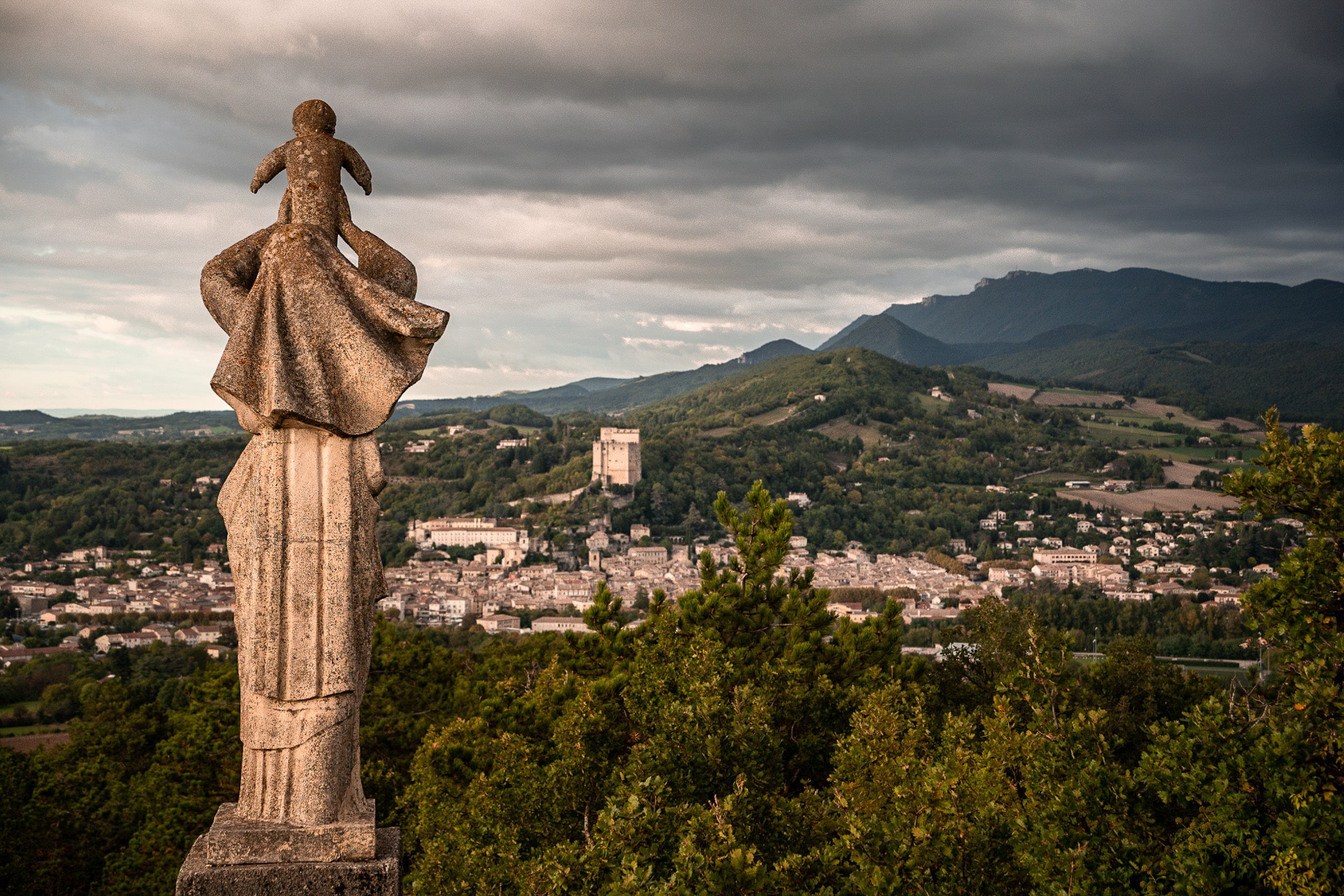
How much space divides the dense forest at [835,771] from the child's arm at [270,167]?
356 centimetres

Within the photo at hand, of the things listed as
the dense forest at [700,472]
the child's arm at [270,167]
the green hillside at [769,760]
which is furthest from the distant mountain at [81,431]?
the child's arm at [270,167]

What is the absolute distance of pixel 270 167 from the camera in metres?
3.91

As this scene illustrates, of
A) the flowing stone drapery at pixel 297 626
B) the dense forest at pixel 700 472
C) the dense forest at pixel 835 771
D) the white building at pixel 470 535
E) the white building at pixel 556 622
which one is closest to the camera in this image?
the flowing stone drapery at pixel 297 626

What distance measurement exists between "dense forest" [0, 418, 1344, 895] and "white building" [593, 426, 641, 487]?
120128 millimetres

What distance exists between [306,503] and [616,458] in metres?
132

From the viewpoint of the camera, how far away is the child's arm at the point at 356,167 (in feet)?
13.0

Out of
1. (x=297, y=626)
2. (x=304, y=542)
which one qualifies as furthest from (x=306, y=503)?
(x=297, y=626)

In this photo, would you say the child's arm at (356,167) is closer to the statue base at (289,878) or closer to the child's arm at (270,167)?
the child's arm at (270,167)

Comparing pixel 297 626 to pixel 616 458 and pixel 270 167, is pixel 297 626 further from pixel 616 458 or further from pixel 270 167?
pixel 616 458

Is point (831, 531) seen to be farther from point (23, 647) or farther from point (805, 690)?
point (805, 690)

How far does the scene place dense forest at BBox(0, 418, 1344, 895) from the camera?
5.68 m

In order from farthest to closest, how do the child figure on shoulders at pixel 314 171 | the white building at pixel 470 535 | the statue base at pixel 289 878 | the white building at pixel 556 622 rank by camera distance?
the white building at pixel 470 535
the white building at pixel 556 622
the child figure on shoulders at pixel 314 171
the statue base at pixel 289 878

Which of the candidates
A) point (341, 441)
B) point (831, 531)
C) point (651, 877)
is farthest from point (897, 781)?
point (831, 531)

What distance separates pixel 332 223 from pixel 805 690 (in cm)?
794
